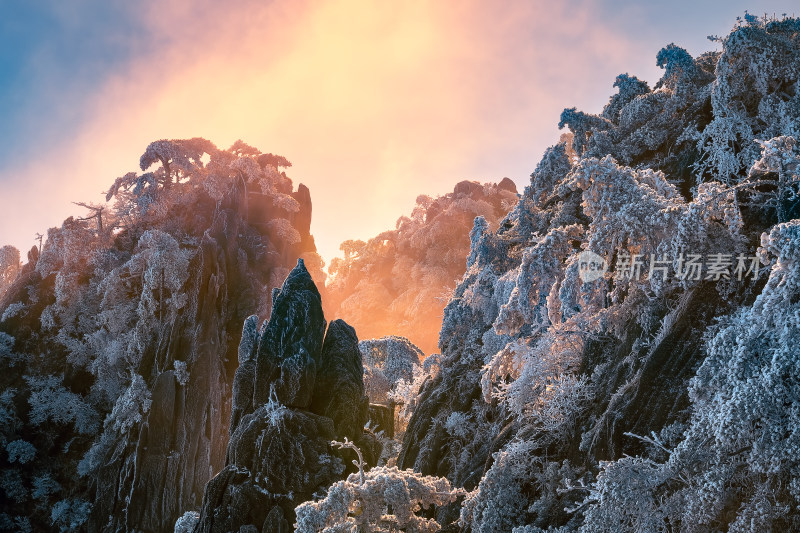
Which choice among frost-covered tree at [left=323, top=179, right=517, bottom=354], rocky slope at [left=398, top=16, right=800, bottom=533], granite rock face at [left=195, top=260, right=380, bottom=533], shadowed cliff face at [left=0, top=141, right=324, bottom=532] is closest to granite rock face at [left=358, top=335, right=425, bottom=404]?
Result: shadowed cliff face at [left=0, top=141, right=324, bottom=532]

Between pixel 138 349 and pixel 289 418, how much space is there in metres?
17.9

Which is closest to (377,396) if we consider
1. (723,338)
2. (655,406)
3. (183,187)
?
(183,187)

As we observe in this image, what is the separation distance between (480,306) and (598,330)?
29.5 ft

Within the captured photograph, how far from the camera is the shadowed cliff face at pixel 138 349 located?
1021 inches

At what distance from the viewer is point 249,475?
47.9 feet

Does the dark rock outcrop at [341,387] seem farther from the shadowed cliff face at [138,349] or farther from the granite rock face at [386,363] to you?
the granite rock face at [386,363]

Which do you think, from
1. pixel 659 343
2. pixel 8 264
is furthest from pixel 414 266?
pixel 659 343

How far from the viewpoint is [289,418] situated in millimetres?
15297

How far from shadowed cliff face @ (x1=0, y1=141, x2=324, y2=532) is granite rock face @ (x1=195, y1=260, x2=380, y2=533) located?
10.7 meters

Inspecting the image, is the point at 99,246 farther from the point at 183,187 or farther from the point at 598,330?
the point at 598,330

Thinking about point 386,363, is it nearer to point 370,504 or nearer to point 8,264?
point 370,504

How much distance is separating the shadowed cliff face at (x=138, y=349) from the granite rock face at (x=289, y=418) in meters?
10.7

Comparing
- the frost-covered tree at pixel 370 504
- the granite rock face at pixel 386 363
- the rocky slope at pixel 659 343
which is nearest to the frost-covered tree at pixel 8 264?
the granite rock face at pixel 386 363

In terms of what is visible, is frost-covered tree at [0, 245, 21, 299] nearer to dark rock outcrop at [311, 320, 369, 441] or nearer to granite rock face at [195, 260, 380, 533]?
granite rock face at [195, 260, 380, 533]
